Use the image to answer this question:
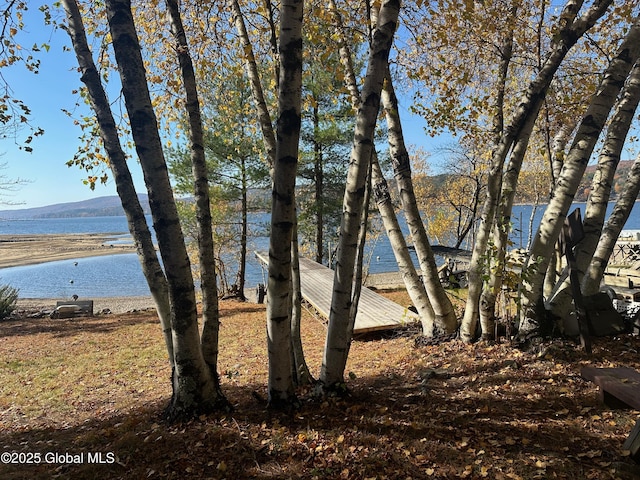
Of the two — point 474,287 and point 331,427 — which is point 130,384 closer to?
point 331,427

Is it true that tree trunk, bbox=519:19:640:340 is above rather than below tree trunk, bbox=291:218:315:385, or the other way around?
above

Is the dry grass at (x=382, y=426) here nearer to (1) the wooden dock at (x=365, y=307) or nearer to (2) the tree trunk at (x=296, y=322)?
(2) the tree trunk at (x=296, y=322)

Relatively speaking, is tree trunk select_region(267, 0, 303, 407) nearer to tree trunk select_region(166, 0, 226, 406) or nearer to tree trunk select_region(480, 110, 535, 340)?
tree trunk select_region(166, 0, 226, 406)

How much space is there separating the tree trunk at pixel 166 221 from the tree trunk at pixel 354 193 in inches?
41.1

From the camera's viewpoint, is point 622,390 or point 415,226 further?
→ point 415,226

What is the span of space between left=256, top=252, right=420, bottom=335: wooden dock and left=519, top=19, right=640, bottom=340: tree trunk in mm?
1978

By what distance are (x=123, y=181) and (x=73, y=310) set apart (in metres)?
10.8

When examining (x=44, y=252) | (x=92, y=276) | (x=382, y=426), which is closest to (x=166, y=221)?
(x=382, y=426)

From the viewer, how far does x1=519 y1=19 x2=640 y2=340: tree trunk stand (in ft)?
12.1

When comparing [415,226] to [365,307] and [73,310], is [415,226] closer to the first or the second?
[365,307]

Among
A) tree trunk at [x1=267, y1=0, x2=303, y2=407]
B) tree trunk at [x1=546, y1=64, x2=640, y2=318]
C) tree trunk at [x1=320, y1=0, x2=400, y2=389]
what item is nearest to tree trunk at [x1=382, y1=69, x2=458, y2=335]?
tree trunk at [x1=546, y1=64, x2=640, y2=318]

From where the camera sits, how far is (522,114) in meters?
4.02

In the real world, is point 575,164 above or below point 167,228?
above

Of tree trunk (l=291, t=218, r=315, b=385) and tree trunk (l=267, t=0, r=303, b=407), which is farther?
tree trunk (l=291, t=218, r=315, b=385)
